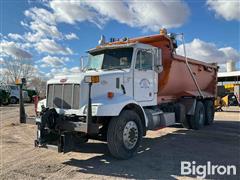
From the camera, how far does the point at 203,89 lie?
1252cm

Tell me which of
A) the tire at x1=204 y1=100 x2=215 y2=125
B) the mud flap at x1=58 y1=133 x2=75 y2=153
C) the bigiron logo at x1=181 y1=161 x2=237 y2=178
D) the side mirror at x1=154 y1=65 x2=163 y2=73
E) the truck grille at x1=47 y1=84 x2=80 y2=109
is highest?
the side mirror at x1=154 y1=65 x2=163 y2=73

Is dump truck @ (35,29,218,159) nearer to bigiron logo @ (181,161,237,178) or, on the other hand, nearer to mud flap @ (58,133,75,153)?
mud flap @ (58,133,75,153)

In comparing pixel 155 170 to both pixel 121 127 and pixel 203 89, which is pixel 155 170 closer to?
pixel 121 127

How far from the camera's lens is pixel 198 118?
11.0 meters

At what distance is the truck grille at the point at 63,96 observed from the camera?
637cm

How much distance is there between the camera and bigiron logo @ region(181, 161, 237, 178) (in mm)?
5520

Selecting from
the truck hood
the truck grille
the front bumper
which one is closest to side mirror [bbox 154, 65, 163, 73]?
the truck hood

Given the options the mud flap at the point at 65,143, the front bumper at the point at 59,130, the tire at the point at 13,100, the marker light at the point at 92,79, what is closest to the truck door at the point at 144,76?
the marker light at the point at 92,79

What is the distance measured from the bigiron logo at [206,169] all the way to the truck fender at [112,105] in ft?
5.92

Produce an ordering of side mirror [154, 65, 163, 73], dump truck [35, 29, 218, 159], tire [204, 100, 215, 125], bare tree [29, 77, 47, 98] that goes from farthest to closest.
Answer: tire [204, 100, 215, 125] → bare tree [29, 77, 47, 98] → side mirror [154, 65, 163, 73] → dump truck [35, 29, 218, 159]

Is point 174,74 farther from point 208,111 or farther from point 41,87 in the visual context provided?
point 41,87

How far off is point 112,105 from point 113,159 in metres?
1.32

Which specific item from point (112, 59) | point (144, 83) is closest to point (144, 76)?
point (144, 83)

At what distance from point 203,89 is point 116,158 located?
24.0ft
